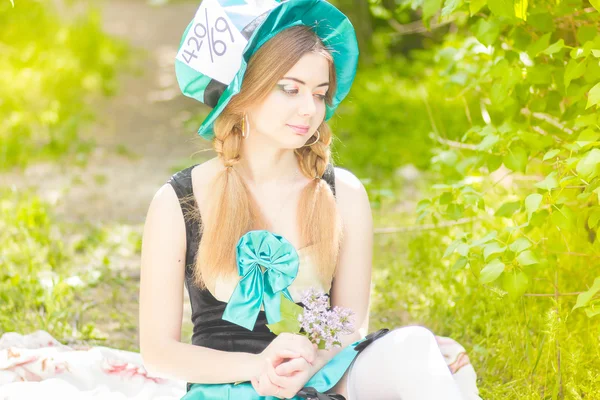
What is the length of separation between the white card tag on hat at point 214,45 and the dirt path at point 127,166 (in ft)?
3.25

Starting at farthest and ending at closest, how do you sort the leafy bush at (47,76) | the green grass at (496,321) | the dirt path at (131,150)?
the leafy bush at (47,76), the dirt path at (131,150), the green grass at (496,321)

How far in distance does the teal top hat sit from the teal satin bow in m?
0.36

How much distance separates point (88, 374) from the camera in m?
2.73

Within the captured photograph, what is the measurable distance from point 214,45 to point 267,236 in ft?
1.76

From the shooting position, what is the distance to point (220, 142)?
88.9 inches

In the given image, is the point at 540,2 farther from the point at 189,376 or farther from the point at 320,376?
the point at 189,376

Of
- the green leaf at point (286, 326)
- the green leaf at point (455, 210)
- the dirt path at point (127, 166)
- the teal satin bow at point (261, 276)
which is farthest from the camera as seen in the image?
the dirt path at point (127, 166)

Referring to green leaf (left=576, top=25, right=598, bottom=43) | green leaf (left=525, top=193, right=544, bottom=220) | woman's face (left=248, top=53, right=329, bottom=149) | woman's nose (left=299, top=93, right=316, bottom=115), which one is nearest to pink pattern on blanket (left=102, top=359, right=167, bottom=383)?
woman's face (left=248, top=53, right=329, bottom=149)

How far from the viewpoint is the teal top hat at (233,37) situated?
2109 millimetres

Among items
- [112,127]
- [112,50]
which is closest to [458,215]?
[112,127]

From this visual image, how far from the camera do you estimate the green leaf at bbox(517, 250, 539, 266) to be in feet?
7.19

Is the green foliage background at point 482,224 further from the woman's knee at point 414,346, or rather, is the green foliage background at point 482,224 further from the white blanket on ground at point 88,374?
the woman's knee at point 414,346

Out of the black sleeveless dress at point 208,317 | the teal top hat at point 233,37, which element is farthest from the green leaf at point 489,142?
the black sleeveless dress at point 208,317

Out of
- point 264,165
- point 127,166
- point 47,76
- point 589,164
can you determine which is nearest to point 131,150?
point 127,166
